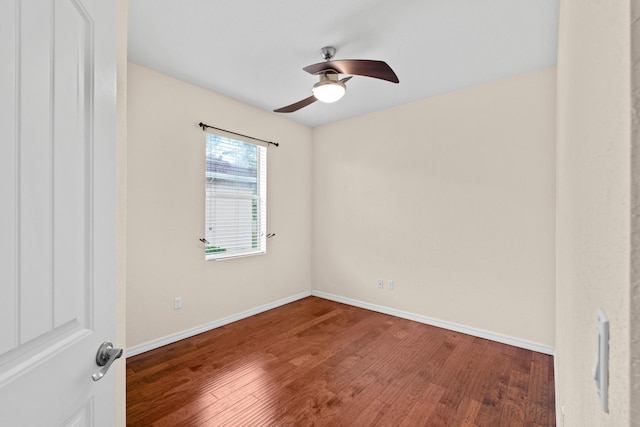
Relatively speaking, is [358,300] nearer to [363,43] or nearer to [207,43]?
[363,43]

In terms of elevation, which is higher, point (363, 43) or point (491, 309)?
point (363, 43)

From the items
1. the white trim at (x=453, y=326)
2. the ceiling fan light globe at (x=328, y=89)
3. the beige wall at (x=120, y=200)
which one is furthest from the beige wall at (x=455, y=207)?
the beige wall at (x=120, y=200)

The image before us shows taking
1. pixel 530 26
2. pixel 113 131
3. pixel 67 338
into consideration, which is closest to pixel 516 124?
pixel 530 26

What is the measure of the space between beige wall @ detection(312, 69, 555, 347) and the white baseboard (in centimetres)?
6

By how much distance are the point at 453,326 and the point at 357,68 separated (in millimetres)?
2740

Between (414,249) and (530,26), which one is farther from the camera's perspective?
(414,249)

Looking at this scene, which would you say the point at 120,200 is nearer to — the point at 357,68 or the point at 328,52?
the point at 357,68

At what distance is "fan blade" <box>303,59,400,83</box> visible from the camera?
1984mm

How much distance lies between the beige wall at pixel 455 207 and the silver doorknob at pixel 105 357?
9.98 feet

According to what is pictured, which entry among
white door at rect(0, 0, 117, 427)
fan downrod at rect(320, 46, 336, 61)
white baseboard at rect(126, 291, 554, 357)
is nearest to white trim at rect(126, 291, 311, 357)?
white baseboard at rect(126, 291, 554, 357)

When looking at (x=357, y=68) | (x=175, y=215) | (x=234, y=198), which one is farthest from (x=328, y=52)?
(x=175, y=215)

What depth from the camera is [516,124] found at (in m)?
2.72

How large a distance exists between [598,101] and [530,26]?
86.9 inches

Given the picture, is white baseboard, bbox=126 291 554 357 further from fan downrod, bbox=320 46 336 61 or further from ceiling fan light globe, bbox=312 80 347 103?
fan downrod, bbox=320 46 336 61
